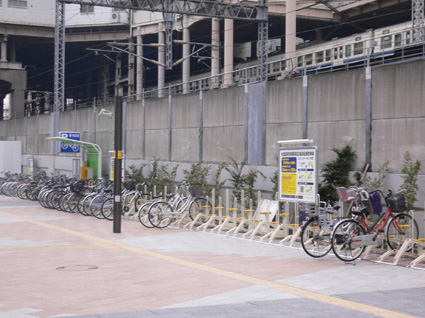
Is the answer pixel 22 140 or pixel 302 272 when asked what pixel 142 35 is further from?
pixel 302 272

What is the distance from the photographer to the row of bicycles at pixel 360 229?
11.8 metres

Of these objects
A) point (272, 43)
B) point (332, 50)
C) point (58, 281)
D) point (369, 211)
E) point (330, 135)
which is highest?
point (272, 43)

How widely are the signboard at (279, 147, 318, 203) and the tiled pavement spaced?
1340mm

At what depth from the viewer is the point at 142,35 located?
197ft

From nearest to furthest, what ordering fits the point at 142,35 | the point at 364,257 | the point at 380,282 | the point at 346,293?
the point at 346,293 → the point at 380,282 → the point at 364,257 → the point at 142,35

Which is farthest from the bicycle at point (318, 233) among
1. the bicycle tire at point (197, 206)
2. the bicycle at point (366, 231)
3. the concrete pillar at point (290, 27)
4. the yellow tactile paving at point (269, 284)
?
the concrete pillar at point (290, 27)

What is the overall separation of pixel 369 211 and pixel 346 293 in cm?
386

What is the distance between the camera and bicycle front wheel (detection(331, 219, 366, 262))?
11.7m

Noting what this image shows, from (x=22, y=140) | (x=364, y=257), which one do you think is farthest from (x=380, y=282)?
(x=22, y=140)

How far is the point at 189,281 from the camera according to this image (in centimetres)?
1002

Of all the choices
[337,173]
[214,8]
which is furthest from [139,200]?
[214,8]

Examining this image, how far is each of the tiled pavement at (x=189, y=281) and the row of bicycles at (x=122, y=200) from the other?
2.51 m

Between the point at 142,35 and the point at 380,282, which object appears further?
the point at 142,35

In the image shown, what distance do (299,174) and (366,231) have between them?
305cm
